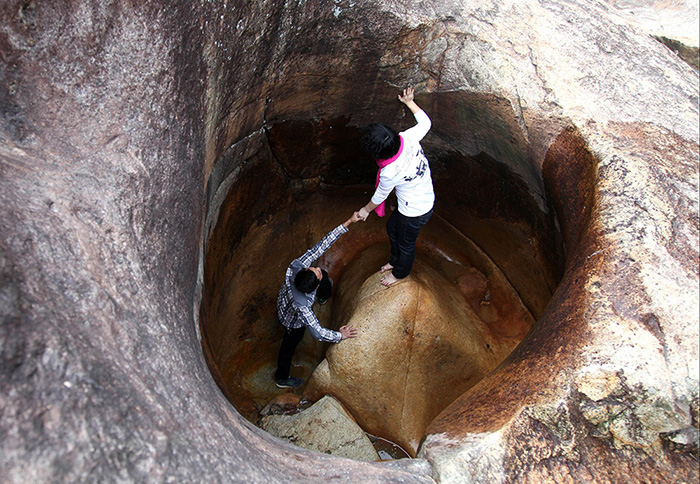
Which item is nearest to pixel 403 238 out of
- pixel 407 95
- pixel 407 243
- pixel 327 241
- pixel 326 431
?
pixel 407 243

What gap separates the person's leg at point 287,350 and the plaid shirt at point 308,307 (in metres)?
0.08

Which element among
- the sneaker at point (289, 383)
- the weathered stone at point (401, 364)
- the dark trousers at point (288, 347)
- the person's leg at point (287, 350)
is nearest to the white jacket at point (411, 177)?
the weathered stone at point (401, 364)

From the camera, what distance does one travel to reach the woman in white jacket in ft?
8.14

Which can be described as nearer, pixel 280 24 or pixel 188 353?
pixel 188 353

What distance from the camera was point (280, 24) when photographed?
2.43 m

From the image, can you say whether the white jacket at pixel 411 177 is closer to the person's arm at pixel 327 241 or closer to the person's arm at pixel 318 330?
the person's arm at pixel 327 241

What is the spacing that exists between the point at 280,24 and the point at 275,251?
1741 mm

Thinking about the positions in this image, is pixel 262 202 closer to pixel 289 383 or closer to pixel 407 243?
pixel 407 243

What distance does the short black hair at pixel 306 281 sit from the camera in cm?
286

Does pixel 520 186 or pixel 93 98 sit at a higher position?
pixel 93 98

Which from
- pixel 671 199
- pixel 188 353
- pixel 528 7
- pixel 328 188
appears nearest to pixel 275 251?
pixel 328 188

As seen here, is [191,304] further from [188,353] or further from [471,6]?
[471,6]

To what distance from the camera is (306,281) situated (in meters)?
2.86

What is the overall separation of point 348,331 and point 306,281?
44 cm
